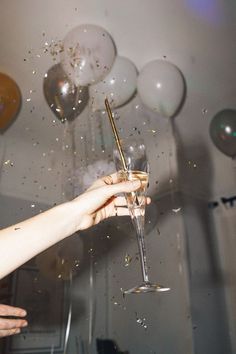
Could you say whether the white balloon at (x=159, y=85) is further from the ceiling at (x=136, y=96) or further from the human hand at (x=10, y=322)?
the human hand at (x=10, y=322)

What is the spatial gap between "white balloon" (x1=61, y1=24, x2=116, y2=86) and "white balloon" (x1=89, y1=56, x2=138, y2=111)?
9cm

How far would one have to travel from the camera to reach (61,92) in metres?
1.73

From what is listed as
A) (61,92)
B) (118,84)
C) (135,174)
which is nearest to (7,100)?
(61,92)

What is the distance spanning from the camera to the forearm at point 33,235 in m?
0.68

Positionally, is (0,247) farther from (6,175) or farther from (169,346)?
(169,346)

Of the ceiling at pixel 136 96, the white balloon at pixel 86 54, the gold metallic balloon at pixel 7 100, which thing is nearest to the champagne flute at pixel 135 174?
the white balloon at pixel 86 54

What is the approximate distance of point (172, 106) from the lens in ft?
6.36

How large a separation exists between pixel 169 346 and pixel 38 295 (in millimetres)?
914

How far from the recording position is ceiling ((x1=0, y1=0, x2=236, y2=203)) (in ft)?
5.85

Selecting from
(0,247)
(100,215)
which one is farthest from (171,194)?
(0,247)

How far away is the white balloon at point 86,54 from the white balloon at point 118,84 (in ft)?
0.28

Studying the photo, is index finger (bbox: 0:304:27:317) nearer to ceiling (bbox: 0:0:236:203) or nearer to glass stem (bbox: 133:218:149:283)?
glass stem (bbox: 133:218:149:283)

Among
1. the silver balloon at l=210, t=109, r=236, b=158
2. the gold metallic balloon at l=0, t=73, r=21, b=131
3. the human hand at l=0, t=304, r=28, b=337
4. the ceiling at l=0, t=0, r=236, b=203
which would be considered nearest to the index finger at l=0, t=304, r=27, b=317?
the human hand at l=0, t=304, r=28, b=337

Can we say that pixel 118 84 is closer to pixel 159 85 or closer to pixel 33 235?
pixel 159 85
